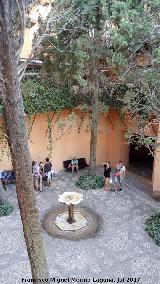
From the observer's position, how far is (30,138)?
57.7ft

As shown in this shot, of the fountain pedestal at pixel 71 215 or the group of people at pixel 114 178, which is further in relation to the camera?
the group of people at pixel 114 178

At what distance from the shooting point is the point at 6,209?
14414 millimetres

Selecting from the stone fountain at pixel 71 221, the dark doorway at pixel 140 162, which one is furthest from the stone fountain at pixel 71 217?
the dark doorway at pixel 140 162

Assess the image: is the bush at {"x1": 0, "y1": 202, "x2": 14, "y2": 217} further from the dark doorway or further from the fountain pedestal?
the dark doorway

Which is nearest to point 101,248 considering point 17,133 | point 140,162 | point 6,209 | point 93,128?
point 6,209

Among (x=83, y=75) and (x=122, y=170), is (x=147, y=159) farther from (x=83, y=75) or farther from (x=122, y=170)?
(x=83, y=75)

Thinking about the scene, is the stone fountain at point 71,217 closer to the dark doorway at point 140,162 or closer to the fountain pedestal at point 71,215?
the fountain pedestal at point 71,215

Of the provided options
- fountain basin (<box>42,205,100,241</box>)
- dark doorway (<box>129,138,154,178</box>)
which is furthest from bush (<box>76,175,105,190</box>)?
dark doorway (<box>129,138,154,178</box>)

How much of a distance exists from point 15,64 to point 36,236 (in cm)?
401

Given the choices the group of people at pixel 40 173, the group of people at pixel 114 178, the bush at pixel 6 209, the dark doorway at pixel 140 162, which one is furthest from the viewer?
the dark doorway at pixel 140 162

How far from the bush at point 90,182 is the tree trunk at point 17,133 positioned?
846cm

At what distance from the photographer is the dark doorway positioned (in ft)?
65.8

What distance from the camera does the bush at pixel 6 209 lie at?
1427cm

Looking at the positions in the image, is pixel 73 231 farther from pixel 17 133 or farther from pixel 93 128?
pixel 17 133
